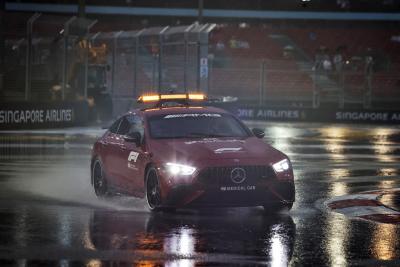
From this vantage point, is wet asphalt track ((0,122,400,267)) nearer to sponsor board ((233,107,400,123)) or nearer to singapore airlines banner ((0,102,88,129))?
singapore airlines banner ((0,102,88,129))

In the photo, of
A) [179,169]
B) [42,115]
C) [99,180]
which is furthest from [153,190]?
[42,115]

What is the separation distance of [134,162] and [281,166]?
2.00 metres

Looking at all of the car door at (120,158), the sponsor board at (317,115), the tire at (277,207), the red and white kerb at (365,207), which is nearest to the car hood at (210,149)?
the tire at (277,207)

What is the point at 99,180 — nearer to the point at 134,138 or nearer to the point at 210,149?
the point at 134,138

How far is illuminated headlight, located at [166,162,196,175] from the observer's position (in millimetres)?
12133

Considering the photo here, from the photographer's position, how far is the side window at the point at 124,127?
14.4 meters

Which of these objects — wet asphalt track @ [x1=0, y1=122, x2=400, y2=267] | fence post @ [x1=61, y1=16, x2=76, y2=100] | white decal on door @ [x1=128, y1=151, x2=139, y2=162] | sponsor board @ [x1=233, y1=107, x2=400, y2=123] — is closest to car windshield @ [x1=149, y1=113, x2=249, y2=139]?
white decal on door @ [x1=128, y1=151, x2=139, y2=162]

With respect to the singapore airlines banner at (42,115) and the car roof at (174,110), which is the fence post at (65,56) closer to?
the singapore airlines banner at (42,115)

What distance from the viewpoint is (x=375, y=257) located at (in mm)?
9344

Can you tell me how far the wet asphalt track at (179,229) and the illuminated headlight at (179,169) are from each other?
54 centimetres

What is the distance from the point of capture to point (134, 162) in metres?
13.3

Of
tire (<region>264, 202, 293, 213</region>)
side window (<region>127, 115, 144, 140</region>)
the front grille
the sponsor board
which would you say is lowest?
the sponsor board

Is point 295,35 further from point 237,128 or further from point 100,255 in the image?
point 100,255

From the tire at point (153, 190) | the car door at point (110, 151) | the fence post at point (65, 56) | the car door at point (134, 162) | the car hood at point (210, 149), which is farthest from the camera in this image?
the fence post at point (65, 56)
